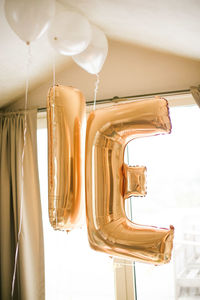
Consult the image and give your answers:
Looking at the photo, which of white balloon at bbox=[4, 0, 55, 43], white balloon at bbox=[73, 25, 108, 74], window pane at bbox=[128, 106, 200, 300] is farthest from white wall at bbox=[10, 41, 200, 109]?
white balloon at bbox=[4, 0, 55, 43]

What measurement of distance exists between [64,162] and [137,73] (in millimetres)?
1951

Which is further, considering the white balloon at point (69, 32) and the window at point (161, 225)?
the window at point (161, 225)

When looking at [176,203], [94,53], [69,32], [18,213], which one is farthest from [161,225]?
[69,32]

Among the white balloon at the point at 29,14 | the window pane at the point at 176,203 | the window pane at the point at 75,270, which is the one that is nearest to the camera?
the white balloon at the point at 29,14

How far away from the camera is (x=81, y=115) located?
0.95 m

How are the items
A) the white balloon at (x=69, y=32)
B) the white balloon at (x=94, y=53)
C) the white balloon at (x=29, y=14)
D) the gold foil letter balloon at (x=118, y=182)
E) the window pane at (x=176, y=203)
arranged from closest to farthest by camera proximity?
the gold foil letter balloon at (x=118, y=182) < the white balloon at (x=29, y=14) < the white balloon at (x=69, y=32) < the white balloon at (x=94, y=53) < the window pane at (x=176, y=203)

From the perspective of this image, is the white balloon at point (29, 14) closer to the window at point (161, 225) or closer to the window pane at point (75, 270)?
the window at point (161, 225)

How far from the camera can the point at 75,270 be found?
2729 mm

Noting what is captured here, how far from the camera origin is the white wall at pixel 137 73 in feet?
8.27

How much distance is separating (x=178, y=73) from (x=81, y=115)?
70.5 inches

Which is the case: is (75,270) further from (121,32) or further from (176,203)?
(121,32)

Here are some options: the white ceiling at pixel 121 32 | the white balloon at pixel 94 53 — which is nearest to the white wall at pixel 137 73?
the white ceiling at pixel 121 32

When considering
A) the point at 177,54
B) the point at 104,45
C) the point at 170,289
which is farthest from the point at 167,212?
the point at 104,45

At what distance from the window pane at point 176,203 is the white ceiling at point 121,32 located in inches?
23.6
